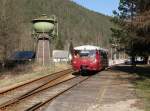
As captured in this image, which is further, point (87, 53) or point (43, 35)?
point (43, 35)

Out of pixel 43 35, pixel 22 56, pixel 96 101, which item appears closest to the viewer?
pixel 96 101

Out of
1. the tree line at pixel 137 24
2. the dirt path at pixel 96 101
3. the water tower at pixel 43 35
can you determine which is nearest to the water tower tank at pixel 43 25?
the water tower at pixel 43 35

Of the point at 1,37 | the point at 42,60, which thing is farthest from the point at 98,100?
the point at 42,60

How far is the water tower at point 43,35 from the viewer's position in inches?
2377

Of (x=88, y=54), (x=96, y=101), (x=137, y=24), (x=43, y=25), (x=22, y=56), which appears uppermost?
(x=43, y=25)

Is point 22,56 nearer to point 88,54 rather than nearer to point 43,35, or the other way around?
point 43,35

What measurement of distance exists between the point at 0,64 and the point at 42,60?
7061 millimetres

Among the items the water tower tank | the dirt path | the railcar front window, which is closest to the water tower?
the water tower tank

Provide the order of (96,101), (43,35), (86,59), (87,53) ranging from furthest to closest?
(43,35)
(87,53)
(86,59)
(96,101)

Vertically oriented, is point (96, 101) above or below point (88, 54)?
below

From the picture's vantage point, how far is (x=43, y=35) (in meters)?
60.4

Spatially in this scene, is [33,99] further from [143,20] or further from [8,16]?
[8,16]

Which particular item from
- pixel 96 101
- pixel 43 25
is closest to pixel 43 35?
pixel 43 25

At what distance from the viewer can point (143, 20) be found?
29906mm
